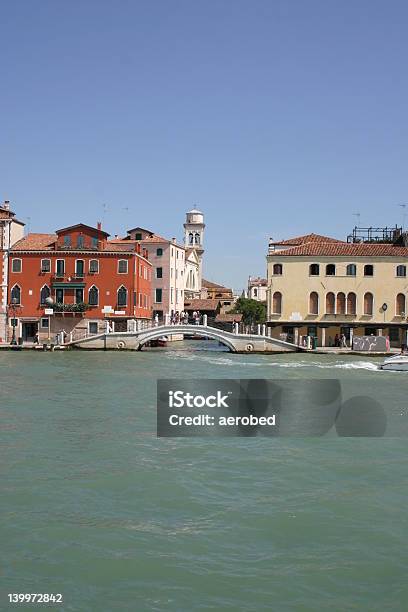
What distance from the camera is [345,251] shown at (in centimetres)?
4547

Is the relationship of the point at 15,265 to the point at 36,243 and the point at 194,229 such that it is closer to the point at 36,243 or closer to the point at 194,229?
the point at 36,243

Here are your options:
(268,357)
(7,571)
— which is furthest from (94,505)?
(268,357)

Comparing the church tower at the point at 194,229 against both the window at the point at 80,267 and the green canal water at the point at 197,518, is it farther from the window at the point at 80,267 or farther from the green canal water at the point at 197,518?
the green canal water at the point at 197,518

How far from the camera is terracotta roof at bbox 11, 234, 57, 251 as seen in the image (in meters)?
46.7

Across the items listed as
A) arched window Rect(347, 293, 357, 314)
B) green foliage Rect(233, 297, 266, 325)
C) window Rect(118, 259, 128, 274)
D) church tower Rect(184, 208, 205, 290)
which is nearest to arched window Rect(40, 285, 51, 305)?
window Rect(118, 259, 128, 274)

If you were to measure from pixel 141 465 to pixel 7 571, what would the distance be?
4.36 metres

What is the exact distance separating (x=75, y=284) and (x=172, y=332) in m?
6.91

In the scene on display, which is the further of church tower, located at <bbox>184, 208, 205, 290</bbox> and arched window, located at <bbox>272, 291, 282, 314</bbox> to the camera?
church tower, located at <bbox>184, 208, 205, 290</bbox>

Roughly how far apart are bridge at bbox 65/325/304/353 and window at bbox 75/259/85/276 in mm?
4413

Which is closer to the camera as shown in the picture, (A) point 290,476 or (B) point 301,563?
(B) point 301,563

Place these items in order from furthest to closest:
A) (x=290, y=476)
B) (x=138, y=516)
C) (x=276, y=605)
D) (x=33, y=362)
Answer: (x=33, y=362)
(x=290, y=476)
(x=138, y=516)
(x=276, y=605)

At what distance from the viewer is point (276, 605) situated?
6.96 m

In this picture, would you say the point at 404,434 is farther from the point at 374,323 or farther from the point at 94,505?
the point at 374,323
